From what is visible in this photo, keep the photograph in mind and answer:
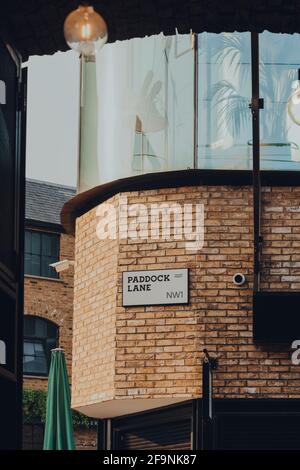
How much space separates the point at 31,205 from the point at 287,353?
21.2 metres

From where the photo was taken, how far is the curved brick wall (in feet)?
48.3

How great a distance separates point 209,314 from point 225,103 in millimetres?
2838

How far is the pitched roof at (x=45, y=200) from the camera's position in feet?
114

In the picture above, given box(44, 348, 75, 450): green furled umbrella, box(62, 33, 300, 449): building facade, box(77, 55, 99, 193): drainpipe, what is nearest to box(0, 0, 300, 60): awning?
box(62, 33, 300, 449): building facade

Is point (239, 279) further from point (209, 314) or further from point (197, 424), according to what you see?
point (197, 424)

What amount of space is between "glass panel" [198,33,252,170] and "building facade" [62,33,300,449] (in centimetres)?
2

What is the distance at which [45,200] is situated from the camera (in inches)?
1409

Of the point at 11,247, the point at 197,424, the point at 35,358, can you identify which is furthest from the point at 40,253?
the point at 11,247

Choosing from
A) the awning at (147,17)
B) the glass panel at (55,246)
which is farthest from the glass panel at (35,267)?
the awning at (147,17)

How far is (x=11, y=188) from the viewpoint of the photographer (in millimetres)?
9031

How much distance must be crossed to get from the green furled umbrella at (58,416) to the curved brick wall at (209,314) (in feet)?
4.92

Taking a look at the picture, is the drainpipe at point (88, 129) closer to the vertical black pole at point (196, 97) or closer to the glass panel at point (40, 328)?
the vertical black pole at point (196, 97)
